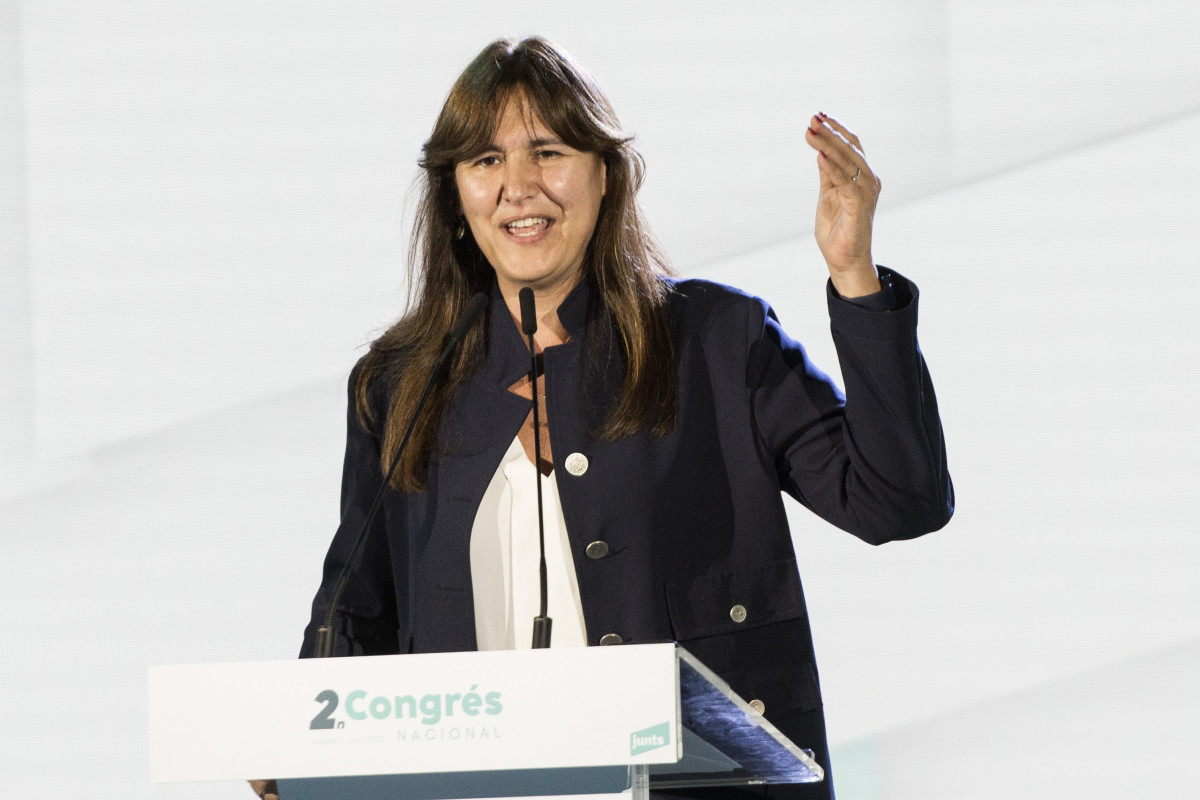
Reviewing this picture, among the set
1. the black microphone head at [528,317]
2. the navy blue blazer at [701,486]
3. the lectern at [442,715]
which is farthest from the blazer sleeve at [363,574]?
the lectern at [442,715]

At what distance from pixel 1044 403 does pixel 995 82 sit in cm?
66

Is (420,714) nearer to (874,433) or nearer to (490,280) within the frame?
→ (874,433)

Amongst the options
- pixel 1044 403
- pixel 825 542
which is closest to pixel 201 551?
pixel 825 542

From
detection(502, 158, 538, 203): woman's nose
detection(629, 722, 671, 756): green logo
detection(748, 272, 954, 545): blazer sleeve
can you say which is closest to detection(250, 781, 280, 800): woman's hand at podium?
detection(629, 722, 671, 756): green logo

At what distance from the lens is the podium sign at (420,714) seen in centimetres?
121

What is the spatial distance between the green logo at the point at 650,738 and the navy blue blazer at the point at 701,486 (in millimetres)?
603

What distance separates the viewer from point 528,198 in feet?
6.72

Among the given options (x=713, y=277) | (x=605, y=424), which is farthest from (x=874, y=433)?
(x=713, y=277)

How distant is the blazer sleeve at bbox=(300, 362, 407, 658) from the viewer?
208 centimetres

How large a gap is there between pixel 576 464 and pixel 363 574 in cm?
40

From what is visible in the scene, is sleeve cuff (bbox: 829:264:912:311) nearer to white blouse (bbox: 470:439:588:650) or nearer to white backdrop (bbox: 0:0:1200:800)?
white blouse (bbox: 470:439:588:650)

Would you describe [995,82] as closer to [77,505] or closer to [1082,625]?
[1082,625]

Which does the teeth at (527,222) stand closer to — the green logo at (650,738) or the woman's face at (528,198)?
the woman's face at (528,198)

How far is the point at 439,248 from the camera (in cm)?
225
